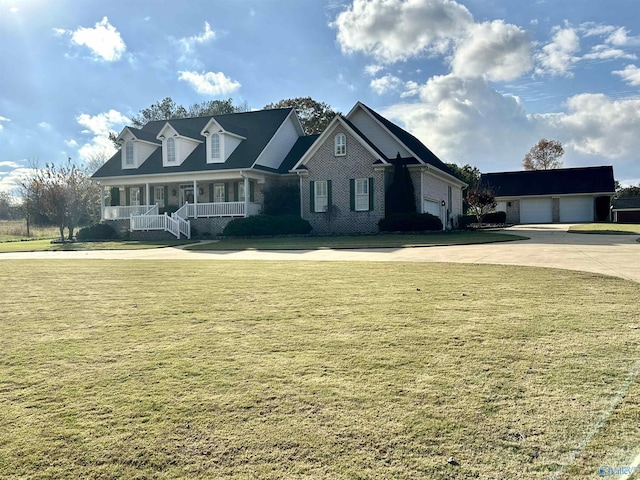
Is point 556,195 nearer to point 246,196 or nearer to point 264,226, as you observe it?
point 246,196

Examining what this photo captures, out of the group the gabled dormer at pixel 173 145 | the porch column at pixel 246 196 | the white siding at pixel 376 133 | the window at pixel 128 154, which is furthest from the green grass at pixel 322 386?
the window at pixel 128 154

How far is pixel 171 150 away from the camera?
32531 millimetres

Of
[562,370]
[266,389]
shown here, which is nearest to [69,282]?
[266,389]

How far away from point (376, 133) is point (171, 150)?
44.0ft

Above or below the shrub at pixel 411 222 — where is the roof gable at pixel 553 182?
above

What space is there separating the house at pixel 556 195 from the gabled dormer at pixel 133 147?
1226 inches

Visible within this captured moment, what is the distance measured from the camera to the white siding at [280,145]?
31.1 m

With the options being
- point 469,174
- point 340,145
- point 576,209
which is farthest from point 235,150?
point 576,209

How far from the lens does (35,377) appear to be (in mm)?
4312

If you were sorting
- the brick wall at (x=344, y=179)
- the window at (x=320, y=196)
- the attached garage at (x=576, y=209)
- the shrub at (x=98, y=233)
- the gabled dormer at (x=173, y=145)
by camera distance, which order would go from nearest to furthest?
the brick wall at (x=344, y=179) < the window at (x=320, y=196) < the shrub at (x=98, y=233) < the gabled dormer at (x=173, y=145) < the attached garage at (x=576, y=209)

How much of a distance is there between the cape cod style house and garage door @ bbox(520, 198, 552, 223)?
580 inches

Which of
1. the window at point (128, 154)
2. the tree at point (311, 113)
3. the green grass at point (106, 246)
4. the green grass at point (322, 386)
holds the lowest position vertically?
the green grass at point (322, 386)

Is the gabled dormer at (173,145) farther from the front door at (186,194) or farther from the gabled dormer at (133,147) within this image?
the gabled dormer at (133,147)

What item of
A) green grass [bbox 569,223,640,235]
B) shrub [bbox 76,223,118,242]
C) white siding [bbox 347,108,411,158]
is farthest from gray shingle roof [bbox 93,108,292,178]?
green grass [bbox 569,223,640,235]
